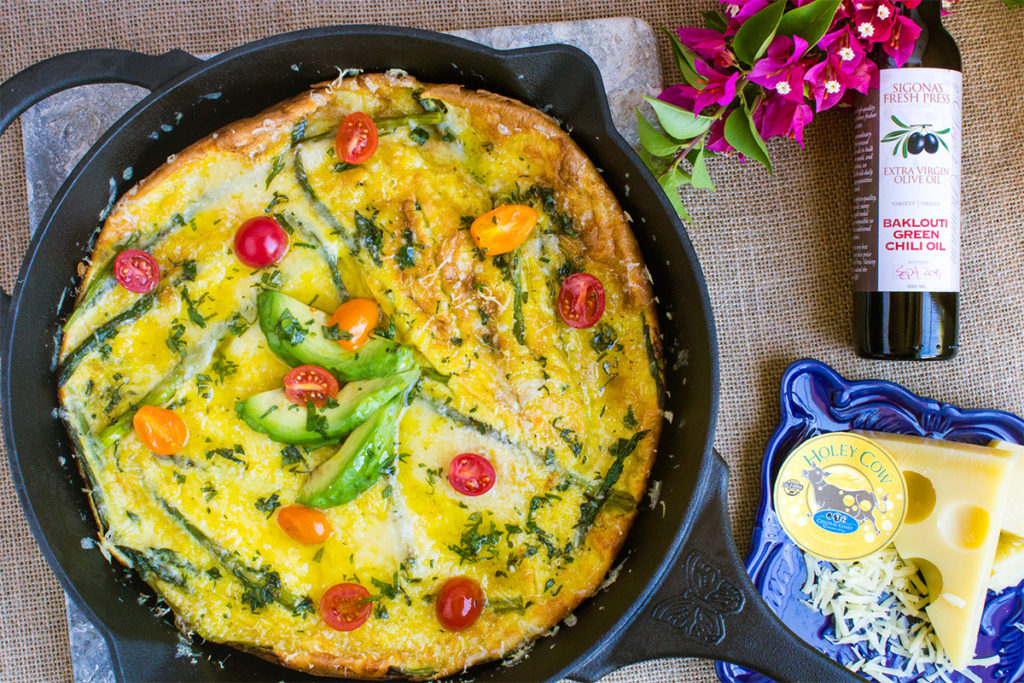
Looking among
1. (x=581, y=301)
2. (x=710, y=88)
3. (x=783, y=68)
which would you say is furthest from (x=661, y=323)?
(x=783, y=68)

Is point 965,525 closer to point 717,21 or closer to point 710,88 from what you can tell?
point 710,88

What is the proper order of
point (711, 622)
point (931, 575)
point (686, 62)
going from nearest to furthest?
point (711, 622), point (686, 62), point (931, 575)

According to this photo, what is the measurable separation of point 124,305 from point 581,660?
2.04 m

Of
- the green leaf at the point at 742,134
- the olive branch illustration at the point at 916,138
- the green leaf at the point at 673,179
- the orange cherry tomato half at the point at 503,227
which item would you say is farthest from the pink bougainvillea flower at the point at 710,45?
the orange cherry tomato half at the point at 503,227

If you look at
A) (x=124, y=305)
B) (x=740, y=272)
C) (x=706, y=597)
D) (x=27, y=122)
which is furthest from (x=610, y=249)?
(x=27, y=122)

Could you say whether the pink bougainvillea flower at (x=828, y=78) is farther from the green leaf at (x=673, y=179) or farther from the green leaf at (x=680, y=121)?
the green leaf at (x=673, y=179)

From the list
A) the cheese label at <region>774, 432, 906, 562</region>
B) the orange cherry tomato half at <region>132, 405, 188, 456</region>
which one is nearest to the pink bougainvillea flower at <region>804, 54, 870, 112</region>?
the cheese label at <region>774, 432, 906, 562</region>

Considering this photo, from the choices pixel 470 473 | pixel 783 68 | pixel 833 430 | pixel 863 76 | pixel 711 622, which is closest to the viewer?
pixel 711 622

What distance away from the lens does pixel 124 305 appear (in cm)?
264

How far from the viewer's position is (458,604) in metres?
2.58

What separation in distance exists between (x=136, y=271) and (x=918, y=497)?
10.5 feet

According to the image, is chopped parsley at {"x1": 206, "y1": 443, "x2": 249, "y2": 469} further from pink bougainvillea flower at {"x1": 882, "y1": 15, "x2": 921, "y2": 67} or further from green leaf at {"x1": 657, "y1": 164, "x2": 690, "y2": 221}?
pink bougainvillea flower at {"x1": 882, "y1": 15, "x2": 921, "y2": 67}

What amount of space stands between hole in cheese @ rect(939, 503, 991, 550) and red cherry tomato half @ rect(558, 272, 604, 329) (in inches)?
66.4

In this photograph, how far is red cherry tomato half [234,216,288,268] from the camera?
2.54m
